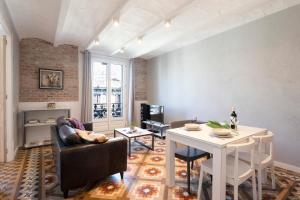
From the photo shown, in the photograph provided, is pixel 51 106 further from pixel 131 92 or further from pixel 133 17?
pixel 133 17

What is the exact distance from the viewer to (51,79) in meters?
4.61

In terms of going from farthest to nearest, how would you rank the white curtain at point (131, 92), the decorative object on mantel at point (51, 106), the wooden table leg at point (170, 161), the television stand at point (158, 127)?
the white curtain at point (131, 92), the television stand at point (158, 127), the decorative object on mantel at point (51, 106), the wooden table leg at point (170, 161)

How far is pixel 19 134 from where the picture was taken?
404 centimetres

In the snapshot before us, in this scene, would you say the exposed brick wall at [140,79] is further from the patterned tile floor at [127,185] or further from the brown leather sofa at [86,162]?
the brown leather sofa at [86,162]

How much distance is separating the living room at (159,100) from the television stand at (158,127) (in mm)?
37

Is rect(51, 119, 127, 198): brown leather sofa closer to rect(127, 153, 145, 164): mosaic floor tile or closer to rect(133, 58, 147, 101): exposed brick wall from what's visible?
rect(127, 153, 145, 164): mosaic floor tile

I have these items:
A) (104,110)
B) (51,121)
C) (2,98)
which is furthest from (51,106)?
(104,110)

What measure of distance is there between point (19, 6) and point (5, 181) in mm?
2718

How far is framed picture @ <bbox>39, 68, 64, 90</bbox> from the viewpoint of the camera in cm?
449

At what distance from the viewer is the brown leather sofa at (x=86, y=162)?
6.75ft

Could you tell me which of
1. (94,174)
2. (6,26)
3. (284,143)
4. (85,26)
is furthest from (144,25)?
(284,143)

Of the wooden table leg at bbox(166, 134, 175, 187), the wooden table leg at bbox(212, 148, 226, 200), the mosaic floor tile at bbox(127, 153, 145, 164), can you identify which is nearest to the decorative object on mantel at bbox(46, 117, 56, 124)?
the mosaic floor tile at bbox(127, 153, 145, 164)

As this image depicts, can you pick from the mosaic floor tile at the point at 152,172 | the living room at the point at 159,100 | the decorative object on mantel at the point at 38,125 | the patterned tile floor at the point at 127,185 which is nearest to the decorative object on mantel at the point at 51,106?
the living room at the point at 159,100

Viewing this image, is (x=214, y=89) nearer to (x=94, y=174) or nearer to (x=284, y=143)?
(x=284, y=143)
